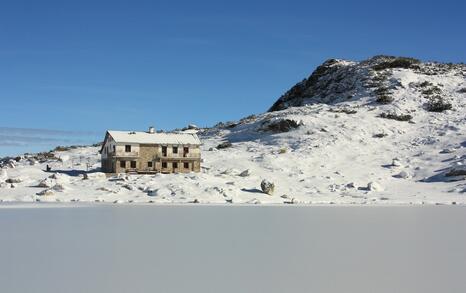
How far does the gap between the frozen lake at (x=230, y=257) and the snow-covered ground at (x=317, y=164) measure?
64.6 ft

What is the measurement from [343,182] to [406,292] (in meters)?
39.5

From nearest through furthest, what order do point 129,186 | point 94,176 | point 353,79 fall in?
point 129,186
point 94,176
point 353,79

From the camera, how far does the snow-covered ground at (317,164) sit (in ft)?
138

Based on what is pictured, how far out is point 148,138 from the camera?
55.8m

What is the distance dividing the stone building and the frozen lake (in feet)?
102

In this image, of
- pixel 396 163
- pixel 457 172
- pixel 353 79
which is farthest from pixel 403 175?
pixel 353 79

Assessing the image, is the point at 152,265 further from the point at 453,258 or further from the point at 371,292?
the point at 453,258

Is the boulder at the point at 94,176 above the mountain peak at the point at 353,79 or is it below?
below

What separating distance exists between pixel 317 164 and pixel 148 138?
17122 millimetres

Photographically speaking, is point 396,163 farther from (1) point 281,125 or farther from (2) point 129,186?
(2) point 129,186

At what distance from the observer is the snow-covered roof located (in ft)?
179

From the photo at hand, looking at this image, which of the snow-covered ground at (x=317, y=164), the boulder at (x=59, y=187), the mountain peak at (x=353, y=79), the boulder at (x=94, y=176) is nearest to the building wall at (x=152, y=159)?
the snow-covered ground at (x=317, y=164)

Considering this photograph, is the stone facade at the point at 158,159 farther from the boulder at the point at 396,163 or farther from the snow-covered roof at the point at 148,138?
the boulder at the point at 396,163

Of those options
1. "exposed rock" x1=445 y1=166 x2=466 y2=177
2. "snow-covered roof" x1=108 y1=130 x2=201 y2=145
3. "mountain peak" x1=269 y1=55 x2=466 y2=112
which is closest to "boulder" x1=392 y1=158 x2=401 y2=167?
"exposed rock" x1=445 y1=166 x2=466 y2=177
